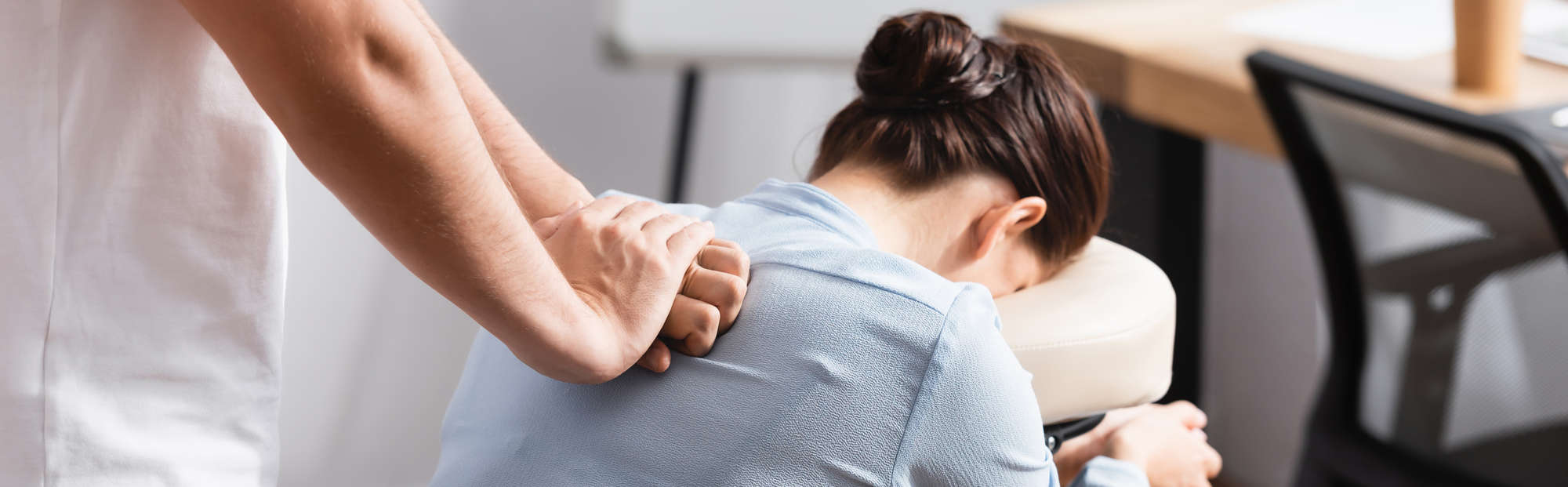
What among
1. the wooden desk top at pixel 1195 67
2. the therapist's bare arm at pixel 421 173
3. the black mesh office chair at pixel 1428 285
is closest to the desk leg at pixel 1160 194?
the wooden desk top at pixel 1195 67

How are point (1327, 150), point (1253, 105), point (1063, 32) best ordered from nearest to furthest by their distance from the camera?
point (1327, 150) < point (1253, 105) < point (1063, 32)

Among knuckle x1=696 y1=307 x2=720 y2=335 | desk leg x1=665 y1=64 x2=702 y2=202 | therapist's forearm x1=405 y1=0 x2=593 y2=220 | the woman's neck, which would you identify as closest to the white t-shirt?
therapist's forearm x1=405 y1=0 x2=593 y2=220

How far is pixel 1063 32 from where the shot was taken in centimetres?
200

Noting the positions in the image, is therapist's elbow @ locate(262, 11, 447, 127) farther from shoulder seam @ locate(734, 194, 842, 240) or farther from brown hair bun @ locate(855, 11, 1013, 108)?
brown hair bun @ locate(855, 11, 1013, 108)

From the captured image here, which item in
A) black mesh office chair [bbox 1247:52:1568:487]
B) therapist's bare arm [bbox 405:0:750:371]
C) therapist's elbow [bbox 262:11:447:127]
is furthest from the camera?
black mesh office chair [bbox 1247:52:1568:487]

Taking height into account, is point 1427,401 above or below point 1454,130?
below

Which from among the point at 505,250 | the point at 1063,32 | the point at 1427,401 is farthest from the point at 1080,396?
the point at 1063,32

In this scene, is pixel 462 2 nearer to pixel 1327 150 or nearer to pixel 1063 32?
pixel 1063 32

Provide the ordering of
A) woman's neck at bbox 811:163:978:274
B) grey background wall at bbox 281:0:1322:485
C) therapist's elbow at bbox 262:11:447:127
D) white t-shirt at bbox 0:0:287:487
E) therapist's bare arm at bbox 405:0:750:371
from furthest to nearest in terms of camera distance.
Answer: grey background wall at bbox 281:0:1322:485
woman's neck at bbox 811:163:978:274
therapist's bare arm at bbox 405:0:750:371
white t-shirt at bbox 0:0:287:487
therapist's elbow at bbox 262:11:447:127

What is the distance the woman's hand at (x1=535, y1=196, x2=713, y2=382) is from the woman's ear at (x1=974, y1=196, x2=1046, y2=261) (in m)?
0.22

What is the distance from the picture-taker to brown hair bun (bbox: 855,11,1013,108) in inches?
36.9

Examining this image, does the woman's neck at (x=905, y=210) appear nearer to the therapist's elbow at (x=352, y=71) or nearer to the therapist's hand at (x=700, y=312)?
the therapist's hand at (x=700, y=312)

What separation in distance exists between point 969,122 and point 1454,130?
1.84ft

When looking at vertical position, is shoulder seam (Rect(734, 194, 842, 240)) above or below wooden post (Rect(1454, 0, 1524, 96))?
above
